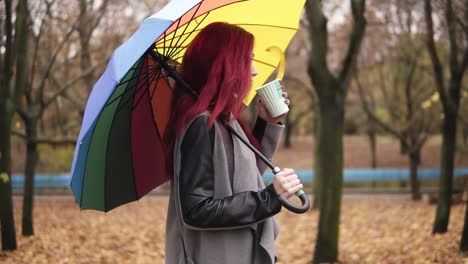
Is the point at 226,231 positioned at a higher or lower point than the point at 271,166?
lower

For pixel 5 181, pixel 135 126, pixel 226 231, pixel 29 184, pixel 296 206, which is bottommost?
pixel 29 184

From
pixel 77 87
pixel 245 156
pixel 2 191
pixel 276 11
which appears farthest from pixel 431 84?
Answer: pixel 245 156

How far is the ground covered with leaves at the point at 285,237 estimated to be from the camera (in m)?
7.22

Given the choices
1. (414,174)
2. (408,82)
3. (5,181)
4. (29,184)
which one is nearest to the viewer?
(5,181)

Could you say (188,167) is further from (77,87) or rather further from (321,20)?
(77,87)

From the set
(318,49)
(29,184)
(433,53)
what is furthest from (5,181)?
(433,53)

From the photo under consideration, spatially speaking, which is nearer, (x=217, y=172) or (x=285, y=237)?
(x=217, y=172)

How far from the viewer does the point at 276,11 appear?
3264 millimetres

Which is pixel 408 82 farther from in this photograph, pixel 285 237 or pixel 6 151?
pixel 6 151

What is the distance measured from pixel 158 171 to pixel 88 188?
0.37m

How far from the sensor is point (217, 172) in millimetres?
2107

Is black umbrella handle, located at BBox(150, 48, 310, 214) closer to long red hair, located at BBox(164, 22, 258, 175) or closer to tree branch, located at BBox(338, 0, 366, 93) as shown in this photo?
long red hair, located at BBox(164, 22, 258, 175)

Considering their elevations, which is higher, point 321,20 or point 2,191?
point 321,20

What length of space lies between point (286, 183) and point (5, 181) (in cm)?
585
